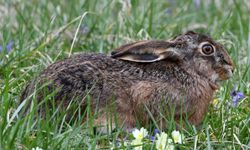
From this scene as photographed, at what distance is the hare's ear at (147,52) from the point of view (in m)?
6.31

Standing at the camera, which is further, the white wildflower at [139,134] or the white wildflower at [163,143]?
the white wildflower at [139,134]

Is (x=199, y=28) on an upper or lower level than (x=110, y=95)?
upper

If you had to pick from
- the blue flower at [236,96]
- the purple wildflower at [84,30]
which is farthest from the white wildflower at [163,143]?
the purple wildflower at [84,30]

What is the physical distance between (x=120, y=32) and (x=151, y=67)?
7.13 feet

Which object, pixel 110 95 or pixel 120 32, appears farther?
pixel 120 32

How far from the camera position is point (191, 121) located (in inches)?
246

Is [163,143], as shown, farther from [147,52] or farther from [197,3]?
[197,3]

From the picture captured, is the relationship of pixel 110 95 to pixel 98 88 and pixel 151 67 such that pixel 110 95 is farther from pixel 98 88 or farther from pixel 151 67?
pixel 151 67

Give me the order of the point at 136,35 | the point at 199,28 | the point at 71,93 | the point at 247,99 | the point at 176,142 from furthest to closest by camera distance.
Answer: the point at 199,28 → the point at 136,35 → the point at 247,99 → the point at 71,93 → the point at 176,142

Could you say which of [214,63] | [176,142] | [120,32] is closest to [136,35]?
[120,32]

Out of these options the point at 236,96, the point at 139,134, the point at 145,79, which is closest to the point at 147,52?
the point at 145,79

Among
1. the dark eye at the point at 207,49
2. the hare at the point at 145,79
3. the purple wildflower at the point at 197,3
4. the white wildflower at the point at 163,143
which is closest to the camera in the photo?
the white wildflower at the point at 163,143

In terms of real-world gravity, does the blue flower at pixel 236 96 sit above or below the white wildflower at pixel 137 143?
above

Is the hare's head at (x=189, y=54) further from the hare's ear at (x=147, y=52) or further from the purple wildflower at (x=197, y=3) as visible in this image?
the purple wildflower at (x=197, y=3)
